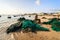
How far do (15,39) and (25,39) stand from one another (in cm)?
93

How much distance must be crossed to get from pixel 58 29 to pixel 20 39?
6.40m

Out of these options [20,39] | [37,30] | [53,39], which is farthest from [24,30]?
[53,39]

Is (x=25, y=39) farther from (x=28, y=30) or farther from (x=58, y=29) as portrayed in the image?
(x=58, y=29)

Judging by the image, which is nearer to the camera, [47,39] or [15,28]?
[47,39]

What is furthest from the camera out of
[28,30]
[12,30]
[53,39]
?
[12,30]

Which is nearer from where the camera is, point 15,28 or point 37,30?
point 37,30

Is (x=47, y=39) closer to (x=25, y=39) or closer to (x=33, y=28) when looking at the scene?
(x=25, y=39)

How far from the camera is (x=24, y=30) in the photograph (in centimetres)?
1633

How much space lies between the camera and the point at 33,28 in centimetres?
1694

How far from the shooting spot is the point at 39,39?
1188cm

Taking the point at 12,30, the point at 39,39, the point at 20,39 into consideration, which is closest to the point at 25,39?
the point at 20,39

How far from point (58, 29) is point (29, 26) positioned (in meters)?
3.70

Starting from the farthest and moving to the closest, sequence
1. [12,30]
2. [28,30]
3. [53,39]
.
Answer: [12,30] → [28,30] → [53,39]

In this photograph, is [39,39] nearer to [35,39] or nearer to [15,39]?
[35,39]
